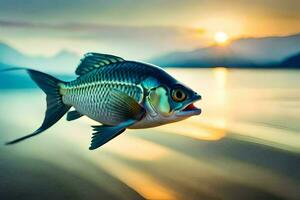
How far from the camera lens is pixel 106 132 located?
4.24 ft

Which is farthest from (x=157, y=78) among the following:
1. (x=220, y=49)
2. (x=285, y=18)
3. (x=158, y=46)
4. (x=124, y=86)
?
(x=285, y=18)

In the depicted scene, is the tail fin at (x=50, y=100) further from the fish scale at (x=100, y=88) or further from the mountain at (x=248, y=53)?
the mountain at (x=248, y=53)

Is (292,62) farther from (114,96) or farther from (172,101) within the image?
(114,96)

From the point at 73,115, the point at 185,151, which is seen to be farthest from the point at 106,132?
the point at 185,151

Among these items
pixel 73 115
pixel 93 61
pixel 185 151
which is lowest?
pixel 185 151

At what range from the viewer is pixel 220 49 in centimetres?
154

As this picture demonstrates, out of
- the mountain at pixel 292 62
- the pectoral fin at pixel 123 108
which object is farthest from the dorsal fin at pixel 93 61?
the mountain at pixel 292 62

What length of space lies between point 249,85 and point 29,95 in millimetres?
678

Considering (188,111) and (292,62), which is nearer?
(188,111)

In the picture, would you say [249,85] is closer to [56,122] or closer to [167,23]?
[167,23]

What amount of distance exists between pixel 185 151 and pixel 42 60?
0.50 metres

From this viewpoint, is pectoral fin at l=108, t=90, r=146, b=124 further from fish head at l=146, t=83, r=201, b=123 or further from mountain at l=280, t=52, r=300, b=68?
mountain at l=280, t=52, r=300, b=68

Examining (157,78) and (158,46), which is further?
(158,46)

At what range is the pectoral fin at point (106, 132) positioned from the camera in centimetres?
128
